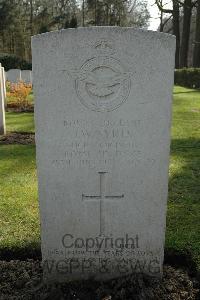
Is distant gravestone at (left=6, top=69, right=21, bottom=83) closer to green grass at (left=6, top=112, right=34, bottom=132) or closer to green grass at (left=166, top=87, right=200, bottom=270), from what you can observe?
green grass at (left=6, top=112, right=34, bottom=132)

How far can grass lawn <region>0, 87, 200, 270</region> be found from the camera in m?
4.02

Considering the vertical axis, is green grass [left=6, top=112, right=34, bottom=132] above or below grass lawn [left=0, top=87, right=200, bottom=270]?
above

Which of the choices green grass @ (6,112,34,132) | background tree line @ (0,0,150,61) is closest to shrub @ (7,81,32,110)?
green grass @ (6,112,34,132)

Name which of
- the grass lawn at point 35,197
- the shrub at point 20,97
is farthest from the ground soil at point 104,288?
the shrub at point 20,97

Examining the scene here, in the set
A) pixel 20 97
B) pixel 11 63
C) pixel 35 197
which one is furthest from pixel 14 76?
pixel 35 197

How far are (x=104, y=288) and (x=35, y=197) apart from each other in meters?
2.31

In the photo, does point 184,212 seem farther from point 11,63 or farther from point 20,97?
point 11,63

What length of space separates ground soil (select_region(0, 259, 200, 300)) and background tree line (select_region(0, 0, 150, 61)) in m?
36.7

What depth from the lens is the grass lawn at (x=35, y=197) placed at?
4016 millimetres

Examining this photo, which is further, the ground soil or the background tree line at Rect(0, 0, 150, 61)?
the background tree line at Rect(0, 0, 150, 61)

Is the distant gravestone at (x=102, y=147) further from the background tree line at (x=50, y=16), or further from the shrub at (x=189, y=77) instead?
the background tree line at (x=50, y=16)

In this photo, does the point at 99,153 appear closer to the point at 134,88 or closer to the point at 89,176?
the point at 89,176

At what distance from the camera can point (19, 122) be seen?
11266 mm

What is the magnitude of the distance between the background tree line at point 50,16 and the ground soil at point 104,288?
121 feet
